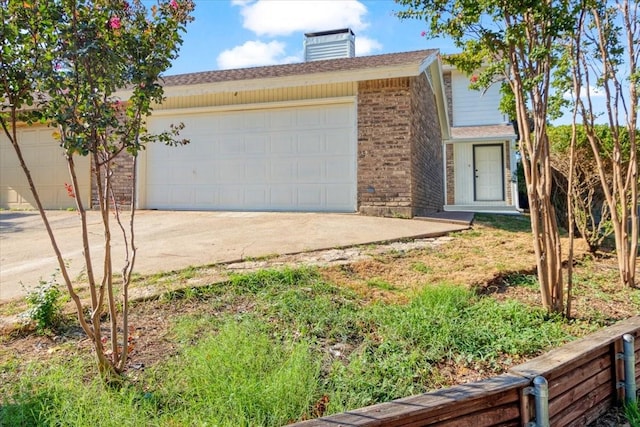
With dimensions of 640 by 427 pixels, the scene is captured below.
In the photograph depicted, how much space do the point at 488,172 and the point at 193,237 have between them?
1183 cm

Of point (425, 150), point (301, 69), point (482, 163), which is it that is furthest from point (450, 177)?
point (301, 69)

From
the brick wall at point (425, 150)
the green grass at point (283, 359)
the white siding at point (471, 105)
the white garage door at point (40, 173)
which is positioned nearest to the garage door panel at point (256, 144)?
the brick wall at point (425, 150)

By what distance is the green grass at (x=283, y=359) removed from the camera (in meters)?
1.78

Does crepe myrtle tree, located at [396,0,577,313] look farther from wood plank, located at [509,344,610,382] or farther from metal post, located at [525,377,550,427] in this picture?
metal post, located at [525,377,550,427]

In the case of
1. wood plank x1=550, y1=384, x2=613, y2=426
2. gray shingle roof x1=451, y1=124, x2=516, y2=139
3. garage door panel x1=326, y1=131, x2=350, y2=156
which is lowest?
wood plank x1=550, y1=384, x2=613, y2=426

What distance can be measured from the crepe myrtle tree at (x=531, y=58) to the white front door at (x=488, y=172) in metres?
12.2

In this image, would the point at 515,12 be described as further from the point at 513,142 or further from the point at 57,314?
the point at 513,142

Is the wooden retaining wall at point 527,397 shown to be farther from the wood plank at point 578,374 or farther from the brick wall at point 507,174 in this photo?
the brick wall at point 507,174

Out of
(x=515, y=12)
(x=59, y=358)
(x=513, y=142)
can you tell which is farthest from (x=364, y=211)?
(x=513, y=142)

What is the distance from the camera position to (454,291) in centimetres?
324

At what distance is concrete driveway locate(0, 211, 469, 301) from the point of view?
4.45 meters

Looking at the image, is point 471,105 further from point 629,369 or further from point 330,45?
point 629,369

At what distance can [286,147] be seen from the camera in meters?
8.51

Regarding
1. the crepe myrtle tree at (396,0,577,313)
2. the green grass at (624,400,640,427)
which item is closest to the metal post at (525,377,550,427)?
the green grass at (624,400,640,427)
